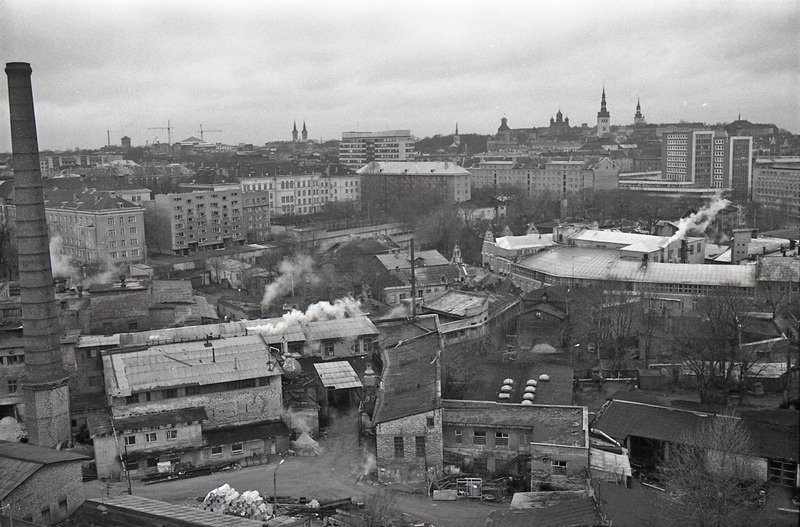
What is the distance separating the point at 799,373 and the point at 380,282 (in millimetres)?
19970

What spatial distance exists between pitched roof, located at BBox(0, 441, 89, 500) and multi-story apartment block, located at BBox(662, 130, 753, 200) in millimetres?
65760

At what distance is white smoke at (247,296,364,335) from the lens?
27.2m

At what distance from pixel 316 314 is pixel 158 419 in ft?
29.5

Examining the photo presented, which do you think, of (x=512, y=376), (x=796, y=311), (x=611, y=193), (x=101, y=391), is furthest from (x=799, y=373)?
(x=611, y=193)

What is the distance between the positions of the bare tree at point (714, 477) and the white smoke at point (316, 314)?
1348 centimetres

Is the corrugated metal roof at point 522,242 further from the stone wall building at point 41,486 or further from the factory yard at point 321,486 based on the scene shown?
the stone wall building at point 41,486

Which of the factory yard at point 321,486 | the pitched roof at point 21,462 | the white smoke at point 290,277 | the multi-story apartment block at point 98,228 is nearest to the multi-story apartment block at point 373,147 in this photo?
the multi-story apartment block at point 98,228

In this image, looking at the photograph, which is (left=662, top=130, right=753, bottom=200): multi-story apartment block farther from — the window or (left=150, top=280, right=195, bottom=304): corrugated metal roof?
the window

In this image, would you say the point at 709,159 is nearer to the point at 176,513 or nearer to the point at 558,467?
the point at 558,467

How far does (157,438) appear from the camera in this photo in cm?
2098

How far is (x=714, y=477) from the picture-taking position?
16.2m

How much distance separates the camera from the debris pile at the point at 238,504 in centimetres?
1702

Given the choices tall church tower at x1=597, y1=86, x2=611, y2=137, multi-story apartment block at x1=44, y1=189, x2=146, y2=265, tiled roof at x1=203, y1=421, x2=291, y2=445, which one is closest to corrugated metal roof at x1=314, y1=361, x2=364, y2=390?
tiled roof at x1=203, y1=421, x2=291, y2=445

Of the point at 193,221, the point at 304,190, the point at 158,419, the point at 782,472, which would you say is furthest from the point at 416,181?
the point at 782,472
